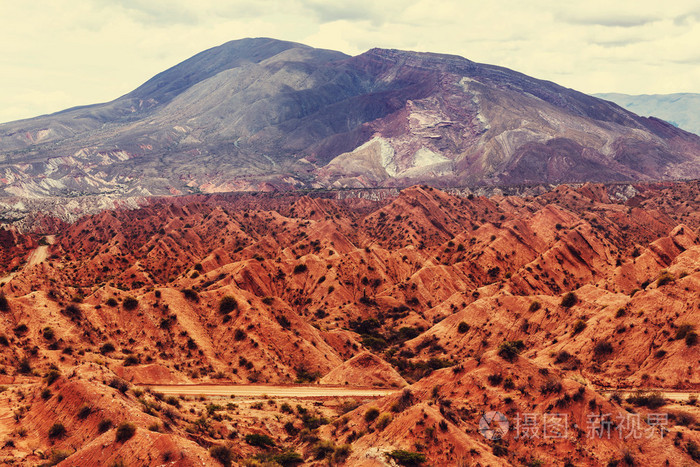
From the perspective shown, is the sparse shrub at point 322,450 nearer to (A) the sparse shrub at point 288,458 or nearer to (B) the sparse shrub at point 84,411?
(A) the sparse shrub at point 288,458

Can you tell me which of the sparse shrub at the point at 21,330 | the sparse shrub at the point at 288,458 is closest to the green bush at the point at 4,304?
the sparse shrub at the point at 21,330

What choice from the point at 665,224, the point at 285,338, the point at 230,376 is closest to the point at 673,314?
the point at 285,338

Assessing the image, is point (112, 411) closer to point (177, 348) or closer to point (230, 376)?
point (230, 376)

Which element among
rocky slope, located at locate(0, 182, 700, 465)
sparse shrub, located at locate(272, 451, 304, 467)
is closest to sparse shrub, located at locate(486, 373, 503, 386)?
rocky slope, located at locate(0, 182, 700, 465)

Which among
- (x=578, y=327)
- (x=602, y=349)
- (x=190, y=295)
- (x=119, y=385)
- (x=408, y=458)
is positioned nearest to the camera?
(x=408, y=458)

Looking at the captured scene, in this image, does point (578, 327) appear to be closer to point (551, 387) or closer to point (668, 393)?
point (668, 393)

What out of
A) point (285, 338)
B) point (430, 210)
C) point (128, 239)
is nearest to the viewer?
point (285, 338)

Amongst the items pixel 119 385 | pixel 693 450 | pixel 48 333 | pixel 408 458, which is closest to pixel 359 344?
pixel 48 333
